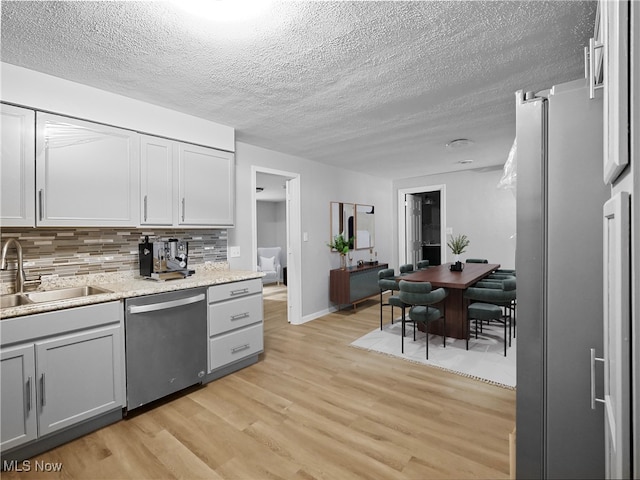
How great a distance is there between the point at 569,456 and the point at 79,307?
2623mm

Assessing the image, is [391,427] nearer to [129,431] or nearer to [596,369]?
[596,369]

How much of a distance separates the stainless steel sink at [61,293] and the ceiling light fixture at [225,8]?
6.20 feet

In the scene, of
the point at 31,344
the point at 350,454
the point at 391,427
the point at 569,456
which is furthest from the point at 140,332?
the point at 569,456

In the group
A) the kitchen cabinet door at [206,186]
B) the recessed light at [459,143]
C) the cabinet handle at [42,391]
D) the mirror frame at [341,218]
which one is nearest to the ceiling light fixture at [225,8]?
the kitchen cabinet door at [206,186]

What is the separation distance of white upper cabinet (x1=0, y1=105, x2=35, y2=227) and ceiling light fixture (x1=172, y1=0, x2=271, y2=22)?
55.5 inches

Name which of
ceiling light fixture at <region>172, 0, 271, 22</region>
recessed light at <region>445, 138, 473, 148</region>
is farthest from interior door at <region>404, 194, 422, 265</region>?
ceiling light fixture at <region>172, 0, 271, 22</region>

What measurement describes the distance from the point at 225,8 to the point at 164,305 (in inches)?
77.8

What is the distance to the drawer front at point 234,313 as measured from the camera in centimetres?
283

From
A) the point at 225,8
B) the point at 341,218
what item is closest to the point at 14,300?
the point at 225,8

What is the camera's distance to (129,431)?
85.2 inches

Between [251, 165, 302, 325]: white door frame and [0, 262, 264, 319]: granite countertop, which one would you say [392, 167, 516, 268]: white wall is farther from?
[0, 262, 264, 319]: granite countertop

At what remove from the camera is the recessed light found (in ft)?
12.8

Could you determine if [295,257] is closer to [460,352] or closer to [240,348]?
[240,348]

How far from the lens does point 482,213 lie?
5941 mm
